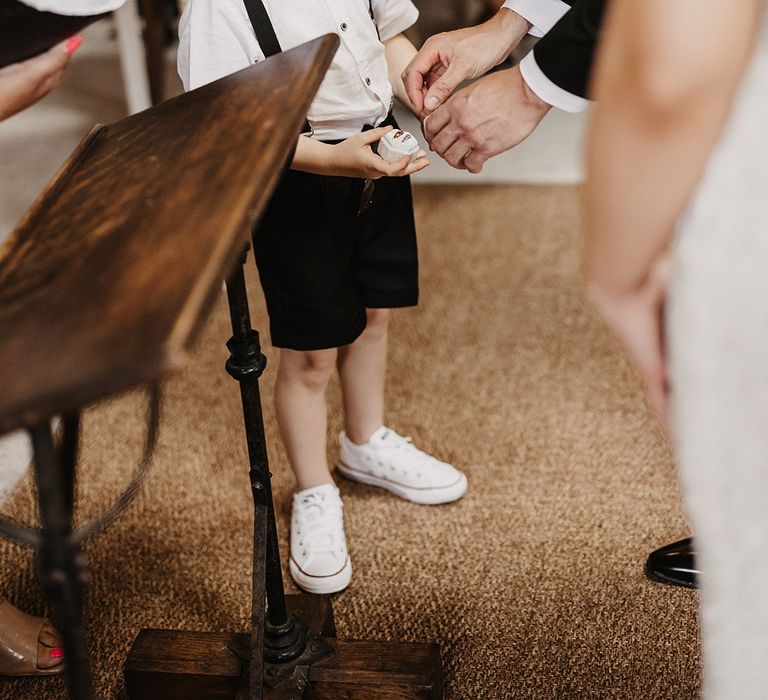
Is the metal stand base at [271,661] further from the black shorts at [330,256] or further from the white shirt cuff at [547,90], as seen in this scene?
the white shirt cuff at [547,90]

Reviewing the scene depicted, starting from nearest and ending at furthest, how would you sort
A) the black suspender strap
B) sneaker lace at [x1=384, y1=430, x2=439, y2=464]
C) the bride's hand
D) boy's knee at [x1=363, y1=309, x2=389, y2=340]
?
the bride's hand < the black suspender strap < boy's knee at [x1=363, y1=309, x2=389, y2=340] < sneaker lace at [x1=384, y1=430, x2=439, y2=464]

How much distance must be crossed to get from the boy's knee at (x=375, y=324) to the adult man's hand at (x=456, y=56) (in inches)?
13.2

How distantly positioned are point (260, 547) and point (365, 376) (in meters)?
0.45

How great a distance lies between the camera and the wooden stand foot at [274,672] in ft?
3.28

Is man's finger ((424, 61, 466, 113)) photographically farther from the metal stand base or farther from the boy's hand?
the metal stand base


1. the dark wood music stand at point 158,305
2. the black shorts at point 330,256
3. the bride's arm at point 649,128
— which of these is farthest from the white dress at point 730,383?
the black shorts at point 330,256

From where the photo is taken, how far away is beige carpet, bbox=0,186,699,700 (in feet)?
3.72

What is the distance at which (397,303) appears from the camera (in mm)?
1225

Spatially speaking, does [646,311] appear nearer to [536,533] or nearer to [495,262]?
[536,533]

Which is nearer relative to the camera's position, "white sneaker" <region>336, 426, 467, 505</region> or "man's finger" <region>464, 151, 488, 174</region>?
"man's finger" <region>464, 151, 488, 174</region>

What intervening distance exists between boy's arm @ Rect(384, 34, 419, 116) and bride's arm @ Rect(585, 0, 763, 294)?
64 cm

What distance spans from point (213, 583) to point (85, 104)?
235cm

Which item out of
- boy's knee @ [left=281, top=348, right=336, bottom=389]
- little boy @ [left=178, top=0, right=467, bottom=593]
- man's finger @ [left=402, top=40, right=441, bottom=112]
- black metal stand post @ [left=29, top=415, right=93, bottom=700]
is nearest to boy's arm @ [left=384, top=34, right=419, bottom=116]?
little boy @ [left=178, top=0, right=467, bottom=593]

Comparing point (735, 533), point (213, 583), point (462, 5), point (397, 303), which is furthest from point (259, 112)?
point (462, 5)
